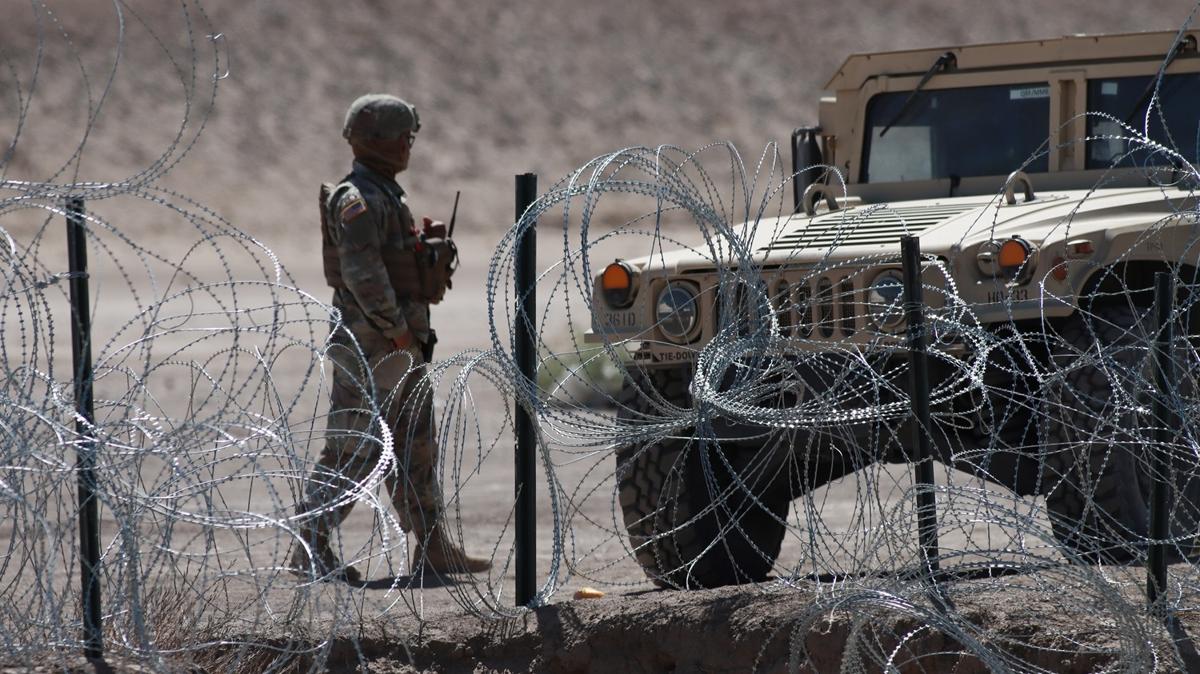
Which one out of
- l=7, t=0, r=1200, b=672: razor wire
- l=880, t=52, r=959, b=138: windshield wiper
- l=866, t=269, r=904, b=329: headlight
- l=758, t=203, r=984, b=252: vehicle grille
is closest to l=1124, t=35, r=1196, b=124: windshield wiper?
l=7, t=0, r=1200, b=672: razor wire

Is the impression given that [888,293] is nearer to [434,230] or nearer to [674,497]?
[674,497]

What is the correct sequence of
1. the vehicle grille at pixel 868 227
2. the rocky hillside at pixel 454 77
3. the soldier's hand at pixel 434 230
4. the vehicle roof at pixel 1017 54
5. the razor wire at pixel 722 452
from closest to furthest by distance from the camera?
the razor wire at pixel 722 452 < the vehicle grille at pixel 868 227 < the soldier's hand at pixel 434 230 < the vehicle roof at pixel 1017 54 < the rocky hillside at pixel 454 77

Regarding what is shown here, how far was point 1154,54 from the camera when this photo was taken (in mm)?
6574

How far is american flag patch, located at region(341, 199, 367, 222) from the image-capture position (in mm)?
5914

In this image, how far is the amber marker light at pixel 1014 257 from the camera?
16.6 ft

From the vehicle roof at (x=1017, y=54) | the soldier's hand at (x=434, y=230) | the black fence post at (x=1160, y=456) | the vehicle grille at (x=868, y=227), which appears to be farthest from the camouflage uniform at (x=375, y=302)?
the black fence post at (x=1160, y=456)

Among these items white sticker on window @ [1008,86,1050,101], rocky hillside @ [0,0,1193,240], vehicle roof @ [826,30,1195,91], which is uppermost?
rocky hillside @ [0,0,1193,240]

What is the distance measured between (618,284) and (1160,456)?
2131mm

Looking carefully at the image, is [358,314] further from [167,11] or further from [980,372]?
[167,11]

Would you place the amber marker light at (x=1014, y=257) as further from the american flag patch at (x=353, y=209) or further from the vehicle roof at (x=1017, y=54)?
the american flag patch at (x=353, y=209)

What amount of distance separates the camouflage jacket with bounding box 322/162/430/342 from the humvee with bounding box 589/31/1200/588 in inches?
26.9

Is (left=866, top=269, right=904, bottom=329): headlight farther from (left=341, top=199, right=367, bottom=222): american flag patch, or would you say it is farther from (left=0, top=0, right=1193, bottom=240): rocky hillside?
(left=0, top=0, right=1193, bottom=240): rocky hillside

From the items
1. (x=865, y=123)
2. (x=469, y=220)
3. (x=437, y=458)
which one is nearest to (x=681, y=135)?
(x=469, y=220)

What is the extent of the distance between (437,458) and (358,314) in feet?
6.05
